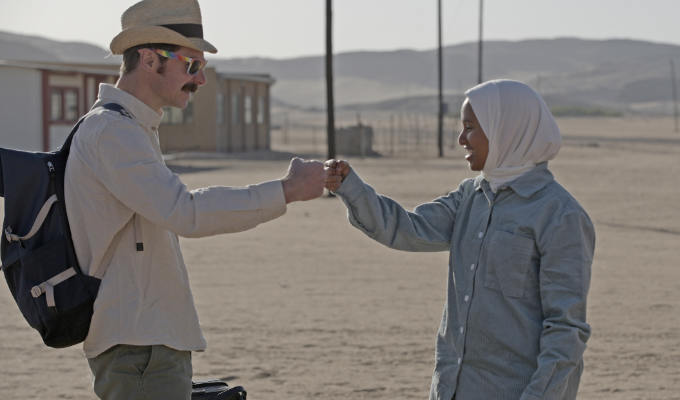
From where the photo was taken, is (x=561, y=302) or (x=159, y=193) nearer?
(x=159, y=193)

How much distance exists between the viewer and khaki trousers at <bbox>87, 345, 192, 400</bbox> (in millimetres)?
3262

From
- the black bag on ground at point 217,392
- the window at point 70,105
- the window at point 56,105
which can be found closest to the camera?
the black bag on ground at point 217,392

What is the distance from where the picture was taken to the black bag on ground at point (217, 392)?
362 cm

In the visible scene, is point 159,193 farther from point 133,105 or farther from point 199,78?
point 199,78

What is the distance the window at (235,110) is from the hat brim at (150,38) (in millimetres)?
41403

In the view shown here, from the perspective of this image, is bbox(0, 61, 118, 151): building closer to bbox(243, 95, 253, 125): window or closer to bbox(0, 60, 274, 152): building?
bbox(0, 60, 274, 152): building

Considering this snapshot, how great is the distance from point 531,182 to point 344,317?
19.8ft

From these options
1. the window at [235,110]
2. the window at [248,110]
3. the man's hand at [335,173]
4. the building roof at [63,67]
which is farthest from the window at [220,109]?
the man's hand at [335,173]

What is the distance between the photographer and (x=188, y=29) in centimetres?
342

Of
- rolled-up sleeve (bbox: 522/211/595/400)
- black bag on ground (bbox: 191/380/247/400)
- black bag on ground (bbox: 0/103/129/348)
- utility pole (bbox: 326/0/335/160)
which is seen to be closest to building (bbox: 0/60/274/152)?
utility pole (bbox: 326/0/335/160)

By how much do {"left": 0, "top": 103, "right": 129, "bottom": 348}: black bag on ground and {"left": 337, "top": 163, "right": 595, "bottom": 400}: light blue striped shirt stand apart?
1.12m

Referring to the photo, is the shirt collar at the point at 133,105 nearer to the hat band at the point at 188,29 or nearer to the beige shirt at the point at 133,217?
the beige shirt at the point at 133,217

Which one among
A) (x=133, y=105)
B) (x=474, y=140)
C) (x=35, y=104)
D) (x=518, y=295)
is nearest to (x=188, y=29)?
(x=133, y=105)

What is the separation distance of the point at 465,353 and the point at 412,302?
6757 millimetres
